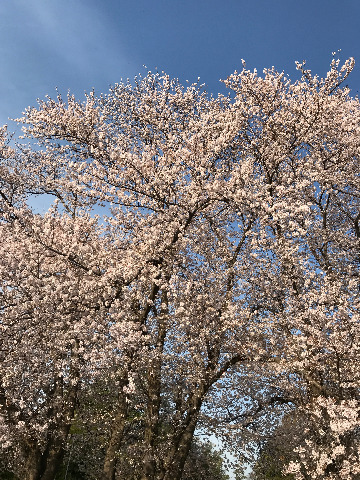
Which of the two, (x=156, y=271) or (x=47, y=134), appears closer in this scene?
(x=156, y=271)

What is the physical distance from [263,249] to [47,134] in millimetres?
9179

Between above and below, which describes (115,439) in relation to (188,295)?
below

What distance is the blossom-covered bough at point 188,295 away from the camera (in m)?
11.8

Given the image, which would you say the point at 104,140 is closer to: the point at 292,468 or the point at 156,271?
the point at 156,271

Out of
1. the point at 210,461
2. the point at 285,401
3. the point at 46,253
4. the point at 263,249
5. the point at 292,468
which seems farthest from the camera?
the point at 210,461

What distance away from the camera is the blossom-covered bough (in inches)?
463

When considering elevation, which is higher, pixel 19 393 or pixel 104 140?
pixel 104 140

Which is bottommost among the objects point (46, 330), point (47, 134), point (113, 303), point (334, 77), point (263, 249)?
point (46, 330)

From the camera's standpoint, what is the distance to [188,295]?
12.7 m

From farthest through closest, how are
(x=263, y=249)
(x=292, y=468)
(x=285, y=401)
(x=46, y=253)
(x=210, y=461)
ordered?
(x=210, y=461) → (x=285, y=401) → (x=263, y=249) → (x=46, y=253) → (x=292, y=468)

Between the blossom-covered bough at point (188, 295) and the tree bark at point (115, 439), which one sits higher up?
the blossom-covered bough at point (188, 295)

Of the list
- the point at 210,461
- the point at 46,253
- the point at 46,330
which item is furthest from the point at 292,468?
the point at 210,461

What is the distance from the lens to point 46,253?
12.9 metres

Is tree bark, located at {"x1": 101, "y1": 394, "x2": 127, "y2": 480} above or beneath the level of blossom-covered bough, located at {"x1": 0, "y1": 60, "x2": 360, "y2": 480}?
beneath
